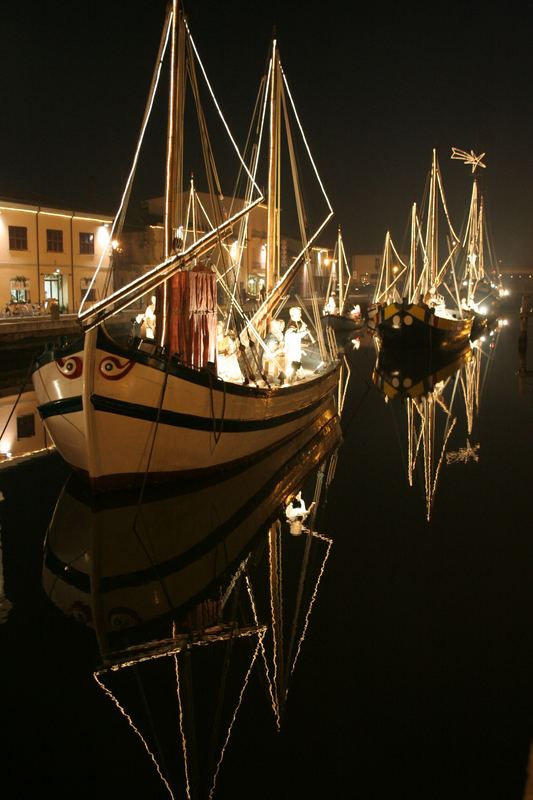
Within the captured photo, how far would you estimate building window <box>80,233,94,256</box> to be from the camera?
4522 cm

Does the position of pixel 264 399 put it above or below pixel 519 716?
above

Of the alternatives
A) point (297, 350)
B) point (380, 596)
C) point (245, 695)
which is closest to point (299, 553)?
point (380, 596)

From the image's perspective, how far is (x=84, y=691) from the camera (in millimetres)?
6367

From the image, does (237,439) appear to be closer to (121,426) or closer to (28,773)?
(121,426)

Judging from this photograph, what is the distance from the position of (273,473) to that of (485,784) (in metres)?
9.41

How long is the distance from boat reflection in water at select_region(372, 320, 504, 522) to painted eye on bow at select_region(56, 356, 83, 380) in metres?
6.08

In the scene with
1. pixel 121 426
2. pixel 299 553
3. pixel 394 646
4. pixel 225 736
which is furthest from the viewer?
pixel 121 426

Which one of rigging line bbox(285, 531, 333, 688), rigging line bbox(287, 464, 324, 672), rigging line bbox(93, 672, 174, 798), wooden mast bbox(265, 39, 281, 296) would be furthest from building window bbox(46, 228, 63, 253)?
rigging line bbox(93, 672, 174, 798)

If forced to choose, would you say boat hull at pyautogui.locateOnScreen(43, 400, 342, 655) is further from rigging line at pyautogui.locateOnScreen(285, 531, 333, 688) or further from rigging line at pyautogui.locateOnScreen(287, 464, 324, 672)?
rigging line at pyautogui.locateOnScreen(285, 531, 333, 688)

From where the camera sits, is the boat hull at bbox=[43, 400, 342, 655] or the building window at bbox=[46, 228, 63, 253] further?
the building window at bbox=[46, 228, 63, 253]

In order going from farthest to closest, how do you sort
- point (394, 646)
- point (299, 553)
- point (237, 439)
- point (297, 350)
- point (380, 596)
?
1. point (297, 350)
2. point (237, 439)
3. point (299, 553)
4. point (380, 596)
5. point (394, 646)

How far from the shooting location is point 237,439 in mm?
13602

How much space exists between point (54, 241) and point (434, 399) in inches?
1109

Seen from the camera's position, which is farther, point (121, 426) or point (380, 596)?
point (121, 426)
